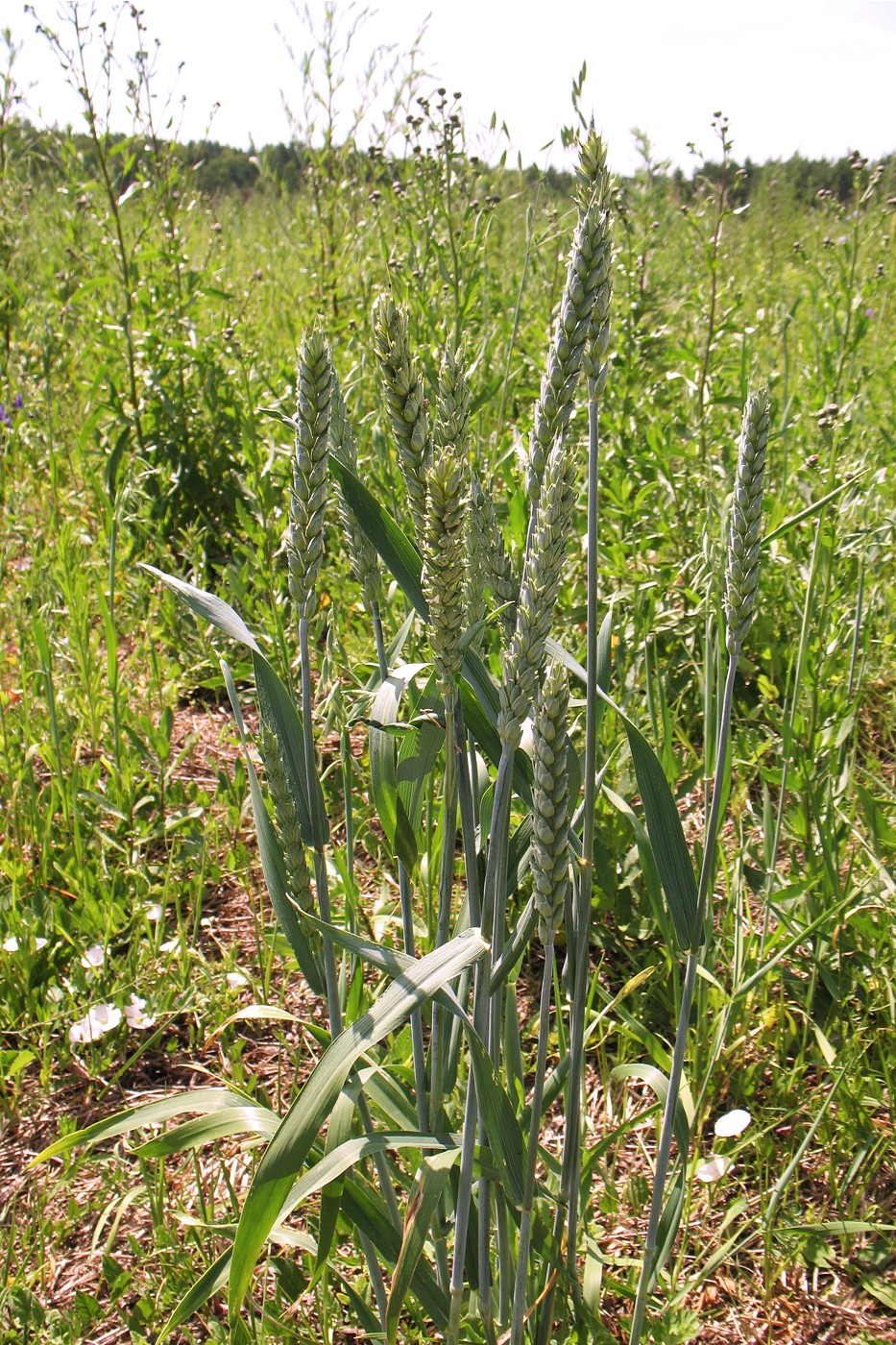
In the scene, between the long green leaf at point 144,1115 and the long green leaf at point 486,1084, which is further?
the long green leaf at point 144,1115

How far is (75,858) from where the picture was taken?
1.87 metres

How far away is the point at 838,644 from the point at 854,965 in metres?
0.65

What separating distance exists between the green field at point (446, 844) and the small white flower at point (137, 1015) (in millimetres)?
18

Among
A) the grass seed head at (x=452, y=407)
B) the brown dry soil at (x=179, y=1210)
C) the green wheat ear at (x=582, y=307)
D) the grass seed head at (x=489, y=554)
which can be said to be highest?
the green wheat ear at (x=582, y=307)

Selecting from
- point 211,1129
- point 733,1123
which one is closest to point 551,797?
point 211,1129

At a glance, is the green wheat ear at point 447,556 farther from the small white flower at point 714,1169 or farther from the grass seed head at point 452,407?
the small white flower at point 714,1169

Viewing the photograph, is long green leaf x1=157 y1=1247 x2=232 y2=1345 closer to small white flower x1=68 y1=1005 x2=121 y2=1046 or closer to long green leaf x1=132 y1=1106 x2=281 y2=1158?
long green leaf x1=132 y1=1106 x2=281 y2=1158

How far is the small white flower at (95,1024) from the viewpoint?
5.12ft

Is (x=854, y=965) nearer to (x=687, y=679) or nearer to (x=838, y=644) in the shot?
(x=838, y=644)

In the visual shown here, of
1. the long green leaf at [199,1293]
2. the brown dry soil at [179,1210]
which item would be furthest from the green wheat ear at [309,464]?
the brown dry soil at [179,1210]

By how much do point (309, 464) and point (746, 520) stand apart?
1.23 ft

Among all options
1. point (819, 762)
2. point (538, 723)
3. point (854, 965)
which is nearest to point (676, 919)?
point (538, 723)

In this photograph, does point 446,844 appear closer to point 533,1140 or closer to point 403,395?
point 533,1140

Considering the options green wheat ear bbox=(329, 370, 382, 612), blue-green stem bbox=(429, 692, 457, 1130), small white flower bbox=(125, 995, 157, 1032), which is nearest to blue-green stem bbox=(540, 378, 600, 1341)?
blue-green stem bbox=(429, 692, 457, 1130)
